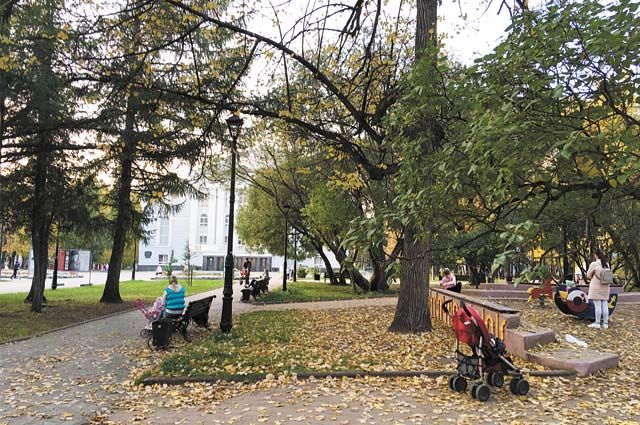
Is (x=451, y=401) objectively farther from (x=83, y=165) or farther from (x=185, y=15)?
(x=83, y=165)

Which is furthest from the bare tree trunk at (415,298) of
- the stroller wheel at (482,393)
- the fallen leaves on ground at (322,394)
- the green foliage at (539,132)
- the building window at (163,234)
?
the building window at (163,234)

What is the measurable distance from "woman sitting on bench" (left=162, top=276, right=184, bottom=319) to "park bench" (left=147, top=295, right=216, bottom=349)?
139mm

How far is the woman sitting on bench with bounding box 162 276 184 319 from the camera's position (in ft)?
35.7

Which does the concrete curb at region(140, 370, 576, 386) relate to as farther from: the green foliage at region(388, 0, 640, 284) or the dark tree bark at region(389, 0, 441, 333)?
the dark tree bark at region(389, 0, 441, 333)

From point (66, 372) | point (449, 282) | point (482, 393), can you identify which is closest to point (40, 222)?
point (66, 372)

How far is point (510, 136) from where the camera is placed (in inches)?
155

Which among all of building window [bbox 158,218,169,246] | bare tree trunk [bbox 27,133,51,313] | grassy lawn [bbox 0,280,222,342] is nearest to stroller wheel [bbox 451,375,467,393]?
grassy lawn [bbox 0,280,222,342]

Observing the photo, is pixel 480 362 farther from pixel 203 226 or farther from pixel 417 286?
pixel 203 226

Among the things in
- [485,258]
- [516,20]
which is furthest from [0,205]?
[485,258]

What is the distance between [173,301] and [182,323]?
518 mm

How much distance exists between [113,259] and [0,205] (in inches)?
219

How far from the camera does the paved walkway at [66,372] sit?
6160 millimetres

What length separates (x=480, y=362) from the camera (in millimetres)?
6398

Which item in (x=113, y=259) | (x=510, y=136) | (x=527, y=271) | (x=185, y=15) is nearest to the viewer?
(x=527, y=271)
